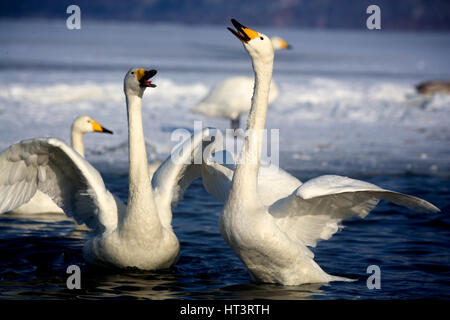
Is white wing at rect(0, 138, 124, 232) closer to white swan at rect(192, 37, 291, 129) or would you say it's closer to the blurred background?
the blurred background

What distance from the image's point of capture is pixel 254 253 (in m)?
5.70

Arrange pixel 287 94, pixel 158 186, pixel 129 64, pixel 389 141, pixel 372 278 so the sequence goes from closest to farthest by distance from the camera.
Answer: pixel 372 278, pixel 158 186, pixel 389 141, pixel 287 94, pixel 129 64

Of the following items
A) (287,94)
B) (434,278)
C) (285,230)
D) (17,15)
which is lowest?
(434,278)

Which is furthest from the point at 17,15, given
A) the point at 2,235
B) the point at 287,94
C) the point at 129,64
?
the point at 2,235

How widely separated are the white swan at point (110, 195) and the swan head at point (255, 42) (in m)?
0.92

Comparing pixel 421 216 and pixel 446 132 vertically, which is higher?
pixel 446 132

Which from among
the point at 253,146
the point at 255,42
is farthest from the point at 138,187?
the point at 255,42

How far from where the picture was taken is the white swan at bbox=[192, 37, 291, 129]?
14.0 m

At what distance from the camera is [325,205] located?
Answer: 607 cm

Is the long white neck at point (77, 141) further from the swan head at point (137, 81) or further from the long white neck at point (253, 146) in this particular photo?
the long white neck at point (253, 146)

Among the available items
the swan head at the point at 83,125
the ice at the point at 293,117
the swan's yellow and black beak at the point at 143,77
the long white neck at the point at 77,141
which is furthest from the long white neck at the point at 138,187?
the ice at the point at 293,117

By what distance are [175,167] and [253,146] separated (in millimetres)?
1332
